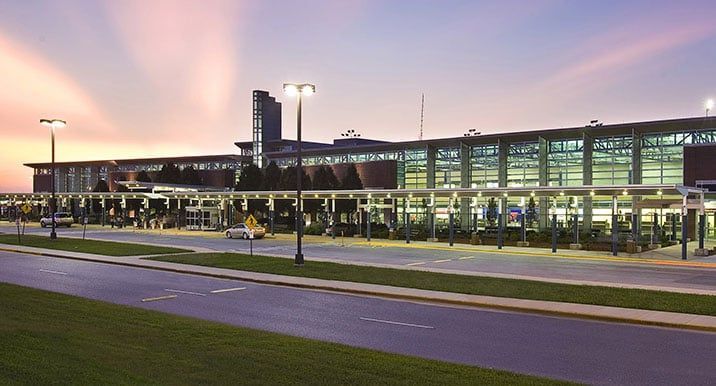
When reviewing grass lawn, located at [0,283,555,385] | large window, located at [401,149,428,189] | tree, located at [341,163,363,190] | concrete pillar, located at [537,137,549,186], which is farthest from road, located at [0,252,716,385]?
large window, located at [401,149,428,189]

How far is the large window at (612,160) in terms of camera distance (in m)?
56.1

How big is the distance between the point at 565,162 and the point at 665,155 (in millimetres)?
8874

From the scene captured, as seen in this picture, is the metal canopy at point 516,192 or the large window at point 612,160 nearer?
the metal canopy at point 516,192

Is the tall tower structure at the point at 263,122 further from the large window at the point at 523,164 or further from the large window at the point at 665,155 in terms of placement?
the large window at the point at 665,155

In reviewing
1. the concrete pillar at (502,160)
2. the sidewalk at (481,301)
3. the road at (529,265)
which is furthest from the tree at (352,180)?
the sidewalk at (481,301)

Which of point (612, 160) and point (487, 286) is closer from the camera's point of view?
point (487, 286)

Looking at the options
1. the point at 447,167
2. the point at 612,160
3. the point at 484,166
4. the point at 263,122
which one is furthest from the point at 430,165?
the point at 263,122

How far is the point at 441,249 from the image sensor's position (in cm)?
4088

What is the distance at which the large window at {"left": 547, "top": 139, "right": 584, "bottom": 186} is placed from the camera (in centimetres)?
5909

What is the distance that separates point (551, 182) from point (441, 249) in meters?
24.2

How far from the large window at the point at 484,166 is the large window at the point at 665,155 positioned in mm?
Answer: 14370

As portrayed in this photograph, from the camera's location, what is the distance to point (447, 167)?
223 ft

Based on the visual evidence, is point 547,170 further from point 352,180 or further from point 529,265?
point 529,265

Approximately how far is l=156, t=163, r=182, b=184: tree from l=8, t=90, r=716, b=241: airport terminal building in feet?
82.3
